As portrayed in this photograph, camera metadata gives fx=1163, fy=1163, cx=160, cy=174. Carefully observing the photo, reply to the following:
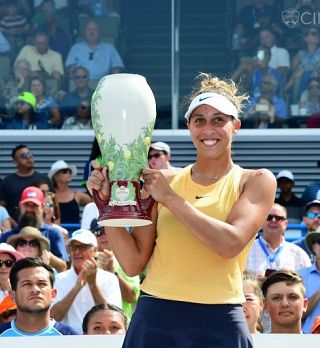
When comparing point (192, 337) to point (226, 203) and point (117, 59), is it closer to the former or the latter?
point (226, 203)

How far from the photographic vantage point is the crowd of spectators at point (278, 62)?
12.8m

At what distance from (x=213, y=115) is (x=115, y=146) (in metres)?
0.37

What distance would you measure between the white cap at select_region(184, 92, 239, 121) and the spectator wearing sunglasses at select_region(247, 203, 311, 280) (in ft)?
16.1

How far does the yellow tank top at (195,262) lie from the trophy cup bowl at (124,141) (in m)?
0.12

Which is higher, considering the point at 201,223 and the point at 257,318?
the point at 201,223

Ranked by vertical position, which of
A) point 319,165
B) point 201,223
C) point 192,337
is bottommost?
point 319,165

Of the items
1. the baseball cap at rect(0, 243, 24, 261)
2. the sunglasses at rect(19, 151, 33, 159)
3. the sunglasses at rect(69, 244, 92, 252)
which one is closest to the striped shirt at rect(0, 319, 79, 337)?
the baseball cap at rect(0, 243, 24, 261)

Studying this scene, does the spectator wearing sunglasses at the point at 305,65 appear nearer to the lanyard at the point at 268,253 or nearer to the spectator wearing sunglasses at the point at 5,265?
the lanyard at the point at 268,253

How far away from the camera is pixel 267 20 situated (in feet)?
43.1

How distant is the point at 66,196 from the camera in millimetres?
11391

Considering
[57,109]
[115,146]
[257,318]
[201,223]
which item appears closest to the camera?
[201,223]

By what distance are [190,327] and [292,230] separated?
7.18 m

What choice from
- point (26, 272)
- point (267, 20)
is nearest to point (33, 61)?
point (267, 20)

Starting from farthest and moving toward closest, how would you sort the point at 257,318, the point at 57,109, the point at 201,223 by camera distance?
1. the point at 57,109
2. the point at 257,318
3. the point at 201,223
